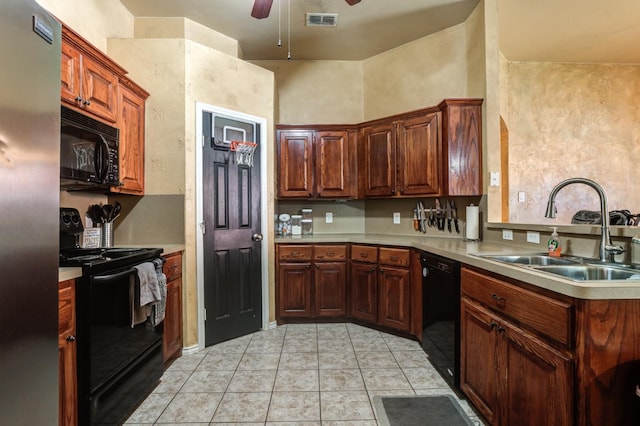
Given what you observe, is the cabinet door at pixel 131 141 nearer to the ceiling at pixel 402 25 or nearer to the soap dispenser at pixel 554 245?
the ceiling at pixel 402 25

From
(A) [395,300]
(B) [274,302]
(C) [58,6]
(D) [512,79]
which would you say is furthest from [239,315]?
(D) [512,79]

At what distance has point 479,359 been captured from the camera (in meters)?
1.72

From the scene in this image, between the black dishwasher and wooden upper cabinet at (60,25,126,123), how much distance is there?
2498 millimetres

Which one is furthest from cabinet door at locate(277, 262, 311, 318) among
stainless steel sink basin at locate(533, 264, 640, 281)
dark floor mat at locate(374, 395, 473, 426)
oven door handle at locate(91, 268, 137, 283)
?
stainless steel sink basin at locate(533, 264, 640, 281)

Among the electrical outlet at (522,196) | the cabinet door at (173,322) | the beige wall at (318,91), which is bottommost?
the cabinet door at (173,322)

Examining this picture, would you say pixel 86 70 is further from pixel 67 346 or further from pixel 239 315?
pixel 239 315

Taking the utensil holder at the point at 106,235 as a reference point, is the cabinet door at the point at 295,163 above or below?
above

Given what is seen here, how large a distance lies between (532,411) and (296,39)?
145 inches

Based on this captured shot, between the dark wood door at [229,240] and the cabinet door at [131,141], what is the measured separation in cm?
49

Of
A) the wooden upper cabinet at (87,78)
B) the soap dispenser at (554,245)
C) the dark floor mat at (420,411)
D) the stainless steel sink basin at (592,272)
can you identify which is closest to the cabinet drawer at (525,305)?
the stainless steel sink basin at (592,272)

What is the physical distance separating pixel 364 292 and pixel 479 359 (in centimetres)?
160

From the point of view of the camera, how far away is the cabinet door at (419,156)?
121 inches

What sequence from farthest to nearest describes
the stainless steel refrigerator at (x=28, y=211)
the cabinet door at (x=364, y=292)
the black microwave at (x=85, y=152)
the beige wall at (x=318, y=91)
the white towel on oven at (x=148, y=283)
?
1. the beige wall at (x=318, y=91)
2. the cabinet door at (x=364, y=292)
3. the white towel on oven at (x=148, y=283)
4. the black microwave at (x=85, y=152)
5. the stainless steel refrigerator at (x=28, y=211)

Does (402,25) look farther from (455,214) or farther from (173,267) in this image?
(173,267)
